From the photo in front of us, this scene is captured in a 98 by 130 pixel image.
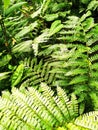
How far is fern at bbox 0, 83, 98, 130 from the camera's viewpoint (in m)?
2.23

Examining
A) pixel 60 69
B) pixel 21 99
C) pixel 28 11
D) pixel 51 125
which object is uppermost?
pixel 28 11

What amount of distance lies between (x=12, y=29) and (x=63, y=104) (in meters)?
1.50

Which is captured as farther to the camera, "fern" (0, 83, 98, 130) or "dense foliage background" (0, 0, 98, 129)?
"dense foliage background" (0, 0, 98, 129)

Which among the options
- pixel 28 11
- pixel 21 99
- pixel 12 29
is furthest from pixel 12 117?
pixel 28 11

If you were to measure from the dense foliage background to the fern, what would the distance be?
33cm

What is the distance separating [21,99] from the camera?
7.81 feet

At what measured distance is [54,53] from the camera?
3.09 meters

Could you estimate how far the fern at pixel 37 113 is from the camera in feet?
7.31

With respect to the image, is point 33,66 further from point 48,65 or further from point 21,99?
point 21,99

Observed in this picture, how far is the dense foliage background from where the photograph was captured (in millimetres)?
2760

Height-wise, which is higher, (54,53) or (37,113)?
(54,53)

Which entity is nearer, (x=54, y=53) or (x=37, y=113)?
(x=37, y=113)

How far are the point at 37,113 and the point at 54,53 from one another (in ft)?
3.07

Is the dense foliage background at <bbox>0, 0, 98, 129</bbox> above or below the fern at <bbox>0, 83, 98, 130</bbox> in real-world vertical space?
above
